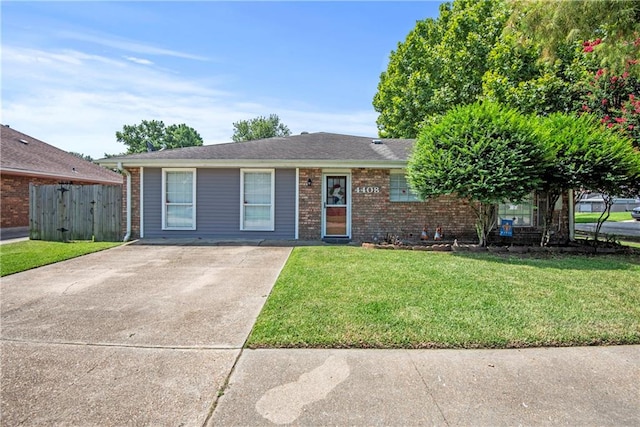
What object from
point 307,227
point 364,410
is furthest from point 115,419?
point 307,227

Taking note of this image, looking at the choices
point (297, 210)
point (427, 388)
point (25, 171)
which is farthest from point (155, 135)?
point (427, 388)

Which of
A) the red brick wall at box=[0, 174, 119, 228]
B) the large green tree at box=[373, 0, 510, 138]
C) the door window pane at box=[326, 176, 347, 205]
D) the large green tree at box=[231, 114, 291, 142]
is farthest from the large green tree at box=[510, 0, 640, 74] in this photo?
the large green tree at box=[231, 114, 291, 142]

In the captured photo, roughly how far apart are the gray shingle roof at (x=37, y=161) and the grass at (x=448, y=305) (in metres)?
14.6

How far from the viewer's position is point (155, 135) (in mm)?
53969

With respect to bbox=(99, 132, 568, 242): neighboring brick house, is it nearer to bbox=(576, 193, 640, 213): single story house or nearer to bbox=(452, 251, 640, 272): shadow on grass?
bbox=(452, 251, 640, 272): shadow on grass

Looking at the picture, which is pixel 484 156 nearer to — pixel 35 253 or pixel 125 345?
pixel 125 345

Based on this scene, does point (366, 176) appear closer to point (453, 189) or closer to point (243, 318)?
point (453, 189)

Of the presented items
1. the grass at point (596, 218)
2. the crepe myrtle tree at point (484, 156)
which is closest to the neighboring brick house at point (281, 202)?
the crepe myrtle tree at point (484, 156)

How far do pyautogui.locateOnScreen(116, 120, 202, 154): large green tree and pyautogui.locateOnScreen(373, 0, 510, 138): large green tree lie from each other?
132 ft

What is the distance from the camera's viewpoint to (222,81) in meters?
11.4

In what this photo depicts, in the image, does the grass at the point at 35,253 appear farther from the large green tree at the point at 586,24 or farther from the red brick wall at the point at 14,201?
the large green tree at the point at 586,24

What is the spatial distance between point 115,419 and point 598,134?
10.6 meters

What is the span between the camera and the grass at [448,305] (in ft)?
11.3

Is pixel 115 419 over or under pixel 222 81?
under
